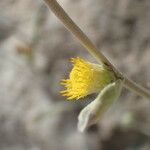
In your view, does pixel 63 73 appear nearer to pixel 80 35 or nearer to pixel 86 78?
pixel 86 78

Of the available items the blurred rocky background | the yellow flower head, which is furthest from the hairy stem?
the blurred rocky background

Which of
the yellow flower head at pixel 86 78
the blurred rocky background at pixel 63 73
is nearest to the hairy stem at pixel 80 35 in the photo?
the yellow flower head at pixel 86 78

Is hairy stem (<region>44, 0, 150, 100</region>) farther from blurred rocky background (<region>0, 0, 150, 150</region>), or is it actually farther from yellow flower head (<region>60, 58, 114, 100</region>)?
blurred rocky background (<region>0, 0, 150, 150</region>)

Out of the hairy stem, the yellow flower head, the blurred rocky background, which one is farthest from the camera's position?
the blurred rocky background

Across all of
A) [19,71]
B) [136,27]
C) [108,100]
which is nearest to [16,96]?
[19,71]

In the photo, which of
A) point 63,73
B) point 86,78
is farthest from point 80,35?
point 63,73
